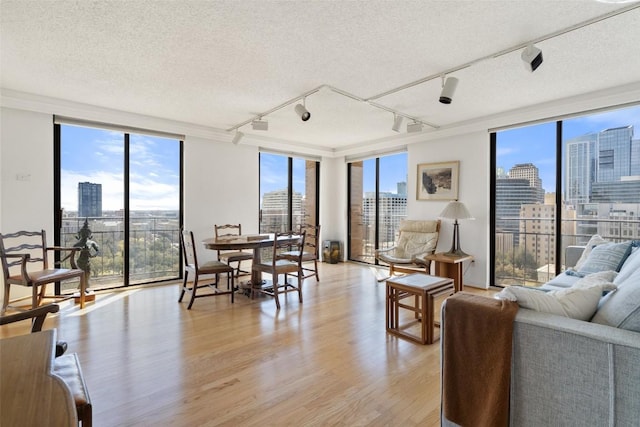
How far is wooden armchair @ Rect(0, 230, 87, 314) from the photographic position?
313cm

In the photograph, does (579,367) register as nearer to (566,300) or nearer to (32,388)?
(566,300)

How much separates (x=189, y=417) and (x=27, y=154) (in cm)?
388

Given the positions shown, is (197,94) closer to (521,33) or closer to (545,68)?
(521,33)

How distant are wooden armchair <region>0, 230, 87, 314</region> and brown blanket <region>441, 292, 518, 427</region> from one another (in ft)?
12.3

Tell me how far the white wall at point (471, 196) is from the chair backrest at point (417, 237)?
19 cm

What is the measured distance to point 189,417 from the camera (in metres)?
1.75

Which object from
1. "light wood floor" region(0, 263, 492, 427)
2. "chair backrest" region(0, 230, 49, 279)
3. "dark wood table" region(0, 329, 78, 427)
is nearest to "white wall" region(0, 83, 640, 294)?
"chair backrest" region(0, 230, 49, 279)

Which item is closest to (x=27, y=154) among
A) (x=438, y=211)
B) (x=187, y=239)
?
(x=187, y=239)

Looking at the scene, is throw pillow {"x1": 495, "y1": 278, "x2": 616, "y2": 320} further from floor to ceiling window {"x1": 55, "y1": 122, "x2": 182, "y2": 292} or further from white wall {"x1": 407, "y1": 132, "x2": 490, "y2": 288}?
floor to ceiling window {"x1": 55, "y1": 122, "x2": 182, "y2": 292}

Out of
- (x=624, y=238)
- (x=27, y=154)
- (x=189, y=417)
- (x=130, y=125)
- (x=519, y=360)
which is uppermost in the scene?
(x=130, y=125)

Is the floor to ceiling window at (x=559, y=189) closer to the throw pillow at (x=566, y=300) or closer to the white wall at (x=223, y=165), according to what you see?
the white wall at (x=223, y=165)

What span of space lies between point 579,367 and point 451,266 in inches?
133

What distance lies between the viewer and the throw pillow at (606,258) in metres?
2.71

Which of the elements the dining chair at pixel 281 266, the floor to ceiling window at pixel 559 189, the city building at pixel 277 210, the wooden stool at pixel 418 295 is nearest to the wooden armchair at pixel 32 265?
the dining chair at pixel 281 266
